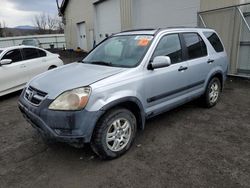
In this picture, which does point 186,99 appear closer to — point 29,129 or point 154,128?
point 154,128

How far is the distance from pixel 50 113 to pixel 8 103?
13.8 feet

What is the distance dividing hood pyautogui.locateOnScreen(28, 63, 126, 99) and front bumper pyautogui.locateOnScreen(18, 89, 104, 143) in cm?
22

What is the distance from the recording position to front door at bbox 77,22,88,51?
1953 centimetres

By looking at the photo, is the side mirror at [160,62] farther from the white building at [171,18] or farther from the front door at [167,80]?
the white building at [171,18]

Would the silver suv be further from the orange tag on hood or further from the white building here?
the white building

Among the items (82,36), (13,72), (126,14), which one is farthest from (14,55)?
(82,36)

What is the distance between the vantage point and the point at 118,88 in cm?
319

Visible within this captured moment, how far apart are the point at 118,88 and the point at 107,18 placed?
13651 millimetres

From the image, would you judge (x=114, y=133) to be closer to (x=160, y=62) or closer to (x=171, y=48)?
(x=160, y=62)

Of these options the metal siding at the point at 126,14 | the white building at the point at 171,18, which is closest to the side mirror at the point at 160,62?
the white building at the point at 171,18

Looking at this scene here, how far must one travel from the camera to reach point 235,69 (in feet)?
26.5

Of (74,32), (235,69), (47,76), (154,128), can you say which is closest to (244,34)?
(235,69)

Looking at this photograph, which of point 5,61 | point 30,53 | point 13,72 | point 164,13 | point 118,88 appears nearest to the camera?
point 118,88

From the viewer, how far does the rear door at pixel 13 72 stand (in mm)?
6703
